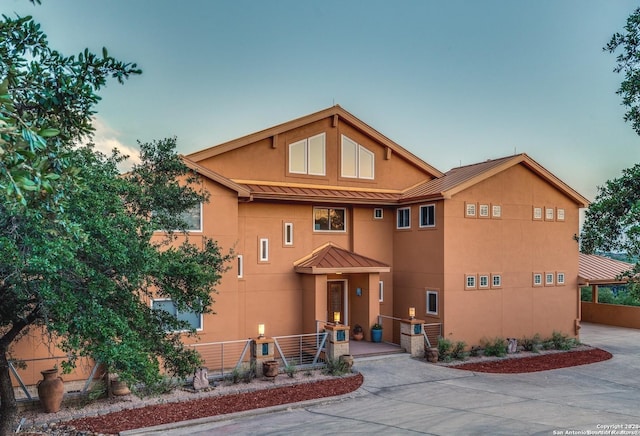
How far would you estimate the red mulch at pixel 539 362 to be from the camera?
14.9 metres

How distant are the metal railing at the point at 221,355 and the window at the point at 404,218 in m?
8.24

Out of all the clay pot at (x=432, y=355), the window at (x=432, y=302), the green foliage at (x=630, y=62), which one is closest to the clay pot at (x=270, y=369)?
the clay pot at (x=432, y=355)

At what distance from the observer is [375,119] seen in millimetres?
19453

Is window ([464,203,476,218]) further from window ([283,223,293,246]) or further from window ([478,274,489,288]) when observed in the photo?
window ([283,223,293,246])

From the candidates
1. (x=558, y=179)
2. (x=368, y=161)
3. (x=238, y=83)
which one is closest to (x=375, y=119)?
(x=368, y=161)

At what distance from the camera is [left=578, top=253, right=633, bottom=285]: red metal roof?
792 inches

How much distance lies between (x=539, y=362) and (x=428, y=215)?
6600 millimetres

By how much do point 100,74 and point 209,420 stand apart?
808 cm

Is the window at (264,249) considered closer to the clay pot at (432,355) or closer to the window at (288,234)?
the window at (288,234)

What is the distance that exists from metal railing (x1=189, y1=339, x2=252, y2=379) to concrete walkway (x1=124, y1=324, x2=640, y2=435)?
3720 mm

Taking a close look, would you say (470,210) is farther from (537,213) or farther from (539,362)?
(539,362)

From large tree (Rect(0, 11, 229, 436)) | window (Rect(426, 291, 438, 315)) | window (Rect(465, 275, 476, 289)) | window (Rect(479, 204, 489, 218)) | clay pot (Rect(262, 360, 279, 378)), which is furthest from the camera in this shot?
window (Rect(479, 204, 489, 218))

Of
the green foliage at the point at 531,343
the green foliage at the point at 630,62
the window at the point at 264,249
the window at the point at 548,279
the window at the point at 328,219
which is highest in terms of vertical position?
the green foliage at the point at 630,62

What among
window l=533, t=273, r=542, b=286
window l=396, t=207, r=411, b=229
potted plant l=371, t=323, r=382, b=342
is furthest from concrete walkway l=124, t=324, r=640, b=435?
window l=396, t=207, r=411, b=229
